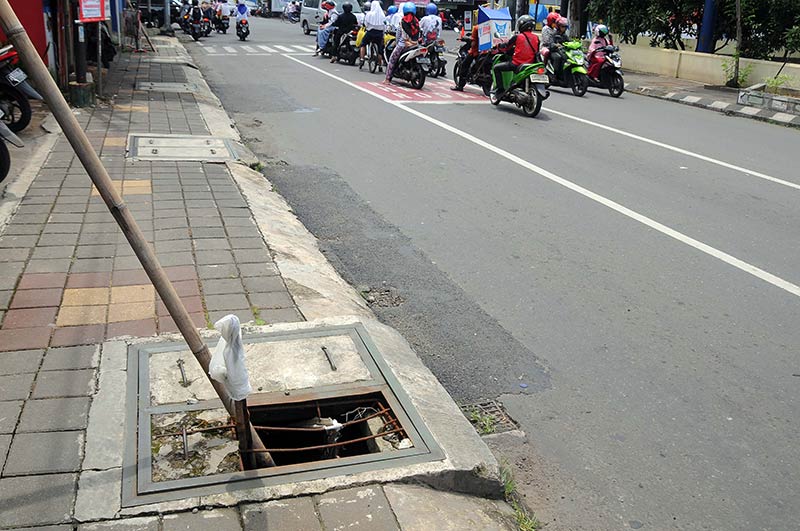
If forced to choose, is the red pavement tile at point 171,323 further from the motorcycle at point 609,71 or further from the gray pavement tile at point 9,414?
the motorcycle at point 609,71

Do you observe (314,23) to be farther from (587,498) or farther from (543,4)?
(587,498)

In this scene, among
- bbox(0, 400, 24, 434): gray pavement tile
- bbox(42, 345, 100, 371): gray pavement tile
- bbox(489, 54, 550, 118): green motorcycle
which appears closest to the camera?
bbox(0, 400, 24, 434): gray pavement tile

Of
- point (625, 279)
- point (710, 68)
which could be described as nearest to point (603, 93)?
point (710, 68)

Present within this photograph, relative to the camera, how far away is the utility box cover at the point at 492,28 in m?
14.7

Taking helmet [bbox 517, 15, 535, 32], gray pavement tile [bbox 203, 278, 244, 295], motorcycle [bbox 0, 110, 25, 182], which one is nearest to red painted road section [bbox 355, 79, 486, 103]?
helmet [bbox 517, 15, 535, 32]

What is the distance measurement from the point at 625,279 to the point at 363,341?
8.20 feet

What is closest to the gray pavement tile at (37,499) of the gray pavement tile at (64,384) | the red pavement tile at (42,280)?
the gray pavement tile at (64,384)

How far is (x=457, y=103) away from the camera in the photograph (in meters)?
14.3

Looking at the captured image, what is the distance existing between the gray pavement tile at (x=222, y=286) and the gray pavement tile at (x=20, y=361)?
3.65 feet

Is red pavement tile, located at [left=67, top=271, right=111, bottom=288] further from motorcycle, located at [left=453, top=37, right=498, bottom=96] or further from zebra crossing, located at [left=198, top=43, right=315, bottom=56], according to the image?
zebra crossing, located at [left=198, top=43, right=315, bottom=56]

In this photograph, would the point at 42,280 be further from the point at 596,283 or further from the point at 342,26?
the point at 342,26

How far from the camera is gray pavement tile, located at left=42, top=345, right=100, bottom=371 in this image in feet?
12.1

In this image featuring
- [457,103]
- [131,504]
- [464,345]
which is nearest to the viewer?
[131,504]

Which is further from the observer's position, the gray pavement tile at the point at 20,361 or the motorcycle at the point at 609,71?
the motorcycle at the point at 609,71
